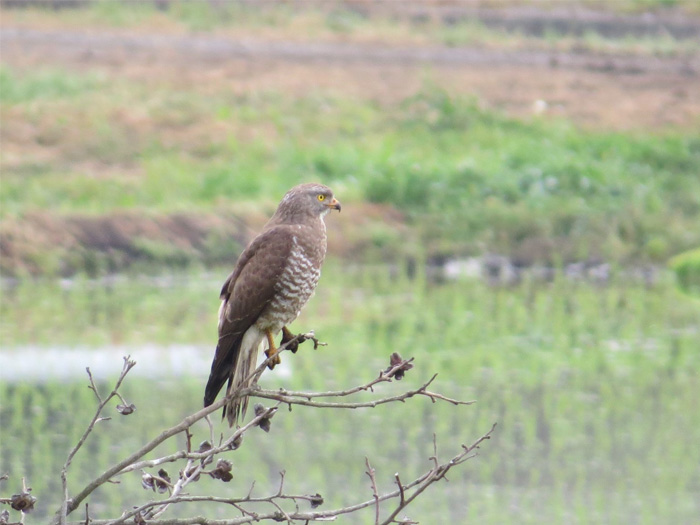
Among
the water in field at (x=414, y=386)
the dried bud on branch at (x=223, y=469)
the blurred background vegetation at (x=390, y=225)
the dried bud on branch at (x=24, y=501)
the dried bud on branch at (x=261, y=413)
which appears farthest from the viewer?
the blurred background vegetation at (x=390, y=225)

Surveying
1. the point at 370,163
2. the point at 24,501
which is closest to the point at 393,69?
the point at 370,163

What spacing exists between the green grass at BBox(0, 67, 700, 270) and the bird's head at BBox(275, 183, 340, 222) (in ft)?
33.2

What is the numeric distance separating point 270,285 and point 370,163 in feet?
39.9

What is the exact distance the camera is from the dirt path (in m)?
20.1

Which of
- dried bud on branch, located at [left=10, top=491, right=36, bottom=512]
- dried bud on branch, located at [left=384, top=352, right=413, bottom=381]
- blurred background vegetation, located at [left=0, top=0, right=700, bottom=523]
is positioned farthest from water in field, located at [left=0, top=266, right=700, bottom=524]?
dried bud on branch, located at [left=10, top=491, right=36, bottom=512]

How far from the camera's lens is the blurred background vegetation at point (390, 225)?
31.2 ft

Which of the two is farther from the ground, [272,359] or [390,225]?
[272,359]

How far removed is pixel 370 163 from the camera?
1666 cm

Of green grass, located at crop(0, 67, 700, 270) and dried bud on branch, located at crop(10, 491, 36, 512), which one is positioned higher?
dried bud on branch, located at crop(10, 491, 36, 512)

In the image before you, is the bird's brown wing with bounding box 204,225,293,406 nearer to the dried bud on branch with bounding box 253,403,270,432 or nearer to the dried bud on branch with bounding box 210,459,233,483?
the dried bud on branch with bounding box 253,403,270,432

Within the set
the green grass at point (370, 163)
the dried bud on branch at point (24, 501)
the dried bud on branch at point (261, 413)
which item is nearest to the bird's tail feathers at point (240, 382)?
the dried bud on branch at point (261, 413)

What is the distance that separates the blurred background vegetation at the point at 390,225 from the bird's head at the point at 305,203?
12.8ft

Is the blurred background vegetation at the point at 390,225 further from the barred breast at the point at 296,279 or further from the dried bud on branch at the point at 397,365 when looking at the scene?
the dried bud on branch at the point at 397,365

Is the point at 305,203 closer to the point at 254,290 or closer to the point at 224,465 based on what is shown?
the point at 254,290
